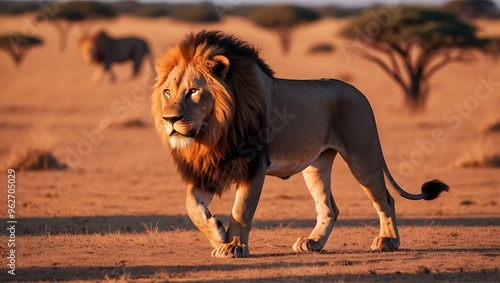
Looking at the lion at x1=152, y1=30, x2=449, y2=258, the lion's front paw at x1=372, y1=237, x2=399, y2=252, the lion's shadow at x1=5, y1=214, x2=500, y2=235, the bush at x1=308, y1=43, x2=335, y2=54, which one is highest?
the lion at x1=152, y1=30, x2=449, y2=258

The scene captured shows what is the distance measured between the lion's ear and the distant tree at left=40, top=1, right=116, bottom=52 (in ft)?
124

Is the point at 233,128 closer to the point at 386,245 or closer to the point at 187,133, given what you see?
the point at 187,133

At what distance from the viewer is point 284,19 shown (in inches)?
1809

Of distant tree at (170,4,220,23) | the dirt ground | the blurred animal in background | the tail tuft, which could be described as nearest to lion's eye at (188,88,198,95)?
the dirt ground

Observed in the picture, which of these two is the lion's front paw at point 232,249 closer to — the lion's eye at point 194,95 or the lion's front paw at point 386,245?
the lion's eye at point 194,95

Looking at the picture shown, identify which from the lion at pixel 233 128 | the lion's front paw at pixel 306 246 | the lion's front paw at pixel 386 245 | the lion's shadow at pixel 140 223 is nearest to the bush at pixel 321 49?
the lion's shadow at pixel 140 223

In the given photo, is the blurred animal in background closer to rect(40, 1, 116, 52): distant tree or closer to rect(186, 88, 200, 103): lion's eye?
rect(40, 1, 116, 52): distant tree

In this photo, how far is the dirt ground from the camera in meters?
6.36

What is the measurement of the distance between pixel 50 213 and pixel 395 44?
57.5ft

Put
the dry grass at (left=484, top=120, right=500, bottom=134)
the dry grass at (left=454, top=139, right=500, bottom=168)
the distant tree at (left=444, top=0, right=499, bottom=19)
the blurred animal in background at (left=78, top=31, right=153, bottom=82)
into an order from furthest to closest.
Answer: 1. the distant tree at (left=444, top=0, right=499, bottom=19)
2. the blurred animal in background at (left=78, top=31, right=153, bottom=82)
3. the dry grass at (left=484, top=120, right=500, bottom=134)
4. the dry grass at (left=454, top=139, right=500, bottom=168)

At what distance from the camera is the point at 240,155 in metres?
6.55

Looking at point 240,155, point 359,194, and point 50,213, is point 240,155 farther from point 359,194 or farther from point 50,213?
point 359,194

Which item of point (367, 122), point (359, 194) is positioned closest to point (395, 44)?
point (359, 194)

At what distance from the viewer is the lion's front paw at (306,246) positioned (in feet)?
23.1
